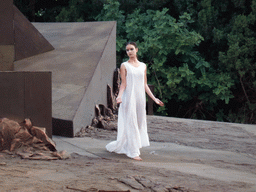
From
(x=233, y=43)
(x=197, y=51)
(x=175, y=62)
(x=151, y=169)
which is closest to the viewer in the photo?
(x=151, y=169)

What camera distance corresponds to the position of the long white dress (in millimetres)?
5281

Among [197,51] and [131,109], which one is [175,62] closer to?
[197,51]

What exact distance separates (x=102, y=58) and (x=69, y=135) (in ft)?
9.27

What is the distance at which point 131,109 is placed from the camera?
533 centimetres

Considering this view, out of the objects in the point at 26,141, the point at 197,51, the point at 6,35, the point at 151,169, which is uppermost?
the point at 197,51

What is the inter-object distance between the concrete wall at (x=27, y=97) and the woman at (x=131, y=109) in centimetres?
118

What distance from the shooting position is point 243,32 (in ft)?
48.2

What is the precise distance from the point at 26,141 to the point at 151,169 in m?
1.97

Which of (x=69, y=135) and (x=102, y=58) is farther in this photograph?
(x=102, y=58)

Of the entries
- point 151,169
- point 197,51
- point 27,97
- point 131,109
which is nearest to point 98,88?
point 27,97

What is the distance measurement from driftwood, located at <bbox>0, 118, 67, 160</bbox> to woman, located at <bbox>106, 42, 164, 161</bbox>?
0.93 meters

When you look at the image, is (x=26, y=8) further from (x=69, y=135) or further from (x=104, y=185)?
(x=104, y=185)

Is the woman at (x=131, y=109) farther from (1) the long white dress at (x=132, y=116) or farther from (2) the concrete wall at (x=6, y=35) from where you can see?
(2) the concrete wall at (x=6, y=35)

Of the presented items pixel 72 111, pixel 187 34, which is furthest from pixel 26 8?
pixel 72 111
